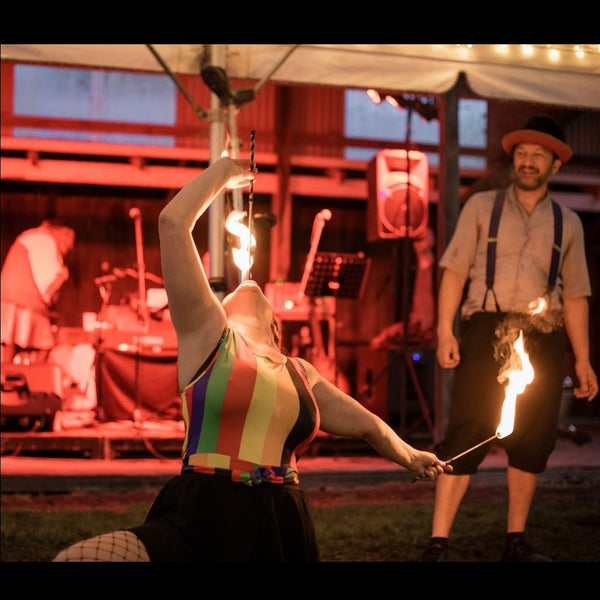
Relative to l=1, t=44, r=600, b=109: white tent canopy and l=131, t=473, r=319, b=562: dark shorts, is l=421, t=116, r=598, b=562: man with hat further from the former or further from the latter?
l=1, t=44, r=600, b=109: white tent canopy

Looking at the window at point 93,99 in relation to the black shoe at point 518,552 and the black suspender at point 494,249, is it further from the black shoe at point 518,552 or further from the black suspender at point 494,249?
the black shoe at point 518,552

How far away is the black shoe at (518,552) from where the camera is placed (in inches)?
137

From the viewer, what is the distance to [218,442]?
2.02m

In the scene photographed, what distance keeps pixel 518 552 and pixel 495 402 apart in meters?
0.64

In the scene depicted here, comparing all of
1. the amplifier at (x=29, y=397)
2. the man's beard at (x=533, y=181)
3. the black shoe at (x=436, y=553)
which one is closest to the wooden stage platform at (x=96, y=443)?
the amplifier at (x=29, y=397)

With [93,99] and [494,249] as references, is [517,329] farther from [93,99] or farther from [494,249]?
[93,99]

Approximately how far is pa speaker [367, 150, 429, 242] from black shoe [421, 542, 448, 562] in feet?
17.4

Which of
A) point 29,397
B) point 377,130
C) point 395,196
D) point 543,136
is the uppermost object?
point 377,130

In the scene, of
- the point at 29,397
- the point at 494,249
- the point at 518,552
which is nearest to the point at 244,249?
the point at 494,249

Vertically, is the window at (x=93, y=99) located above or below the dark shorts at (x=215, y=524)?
above

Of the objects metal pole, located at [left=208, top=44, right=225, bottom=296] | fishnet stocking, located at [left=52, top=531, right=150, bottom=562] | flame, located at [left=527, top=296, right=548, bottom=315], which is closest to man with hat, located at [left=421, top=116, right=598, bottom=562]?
flame, located at [left=527, top=296, right=548, bottom=315]

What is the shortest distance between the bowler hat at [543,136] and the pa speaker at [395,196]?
16.0ft

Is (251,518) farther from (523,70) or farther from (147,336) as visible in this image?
(147,336)

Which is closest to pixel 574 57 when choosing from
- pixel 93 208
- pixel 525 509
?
pixel 525 509
